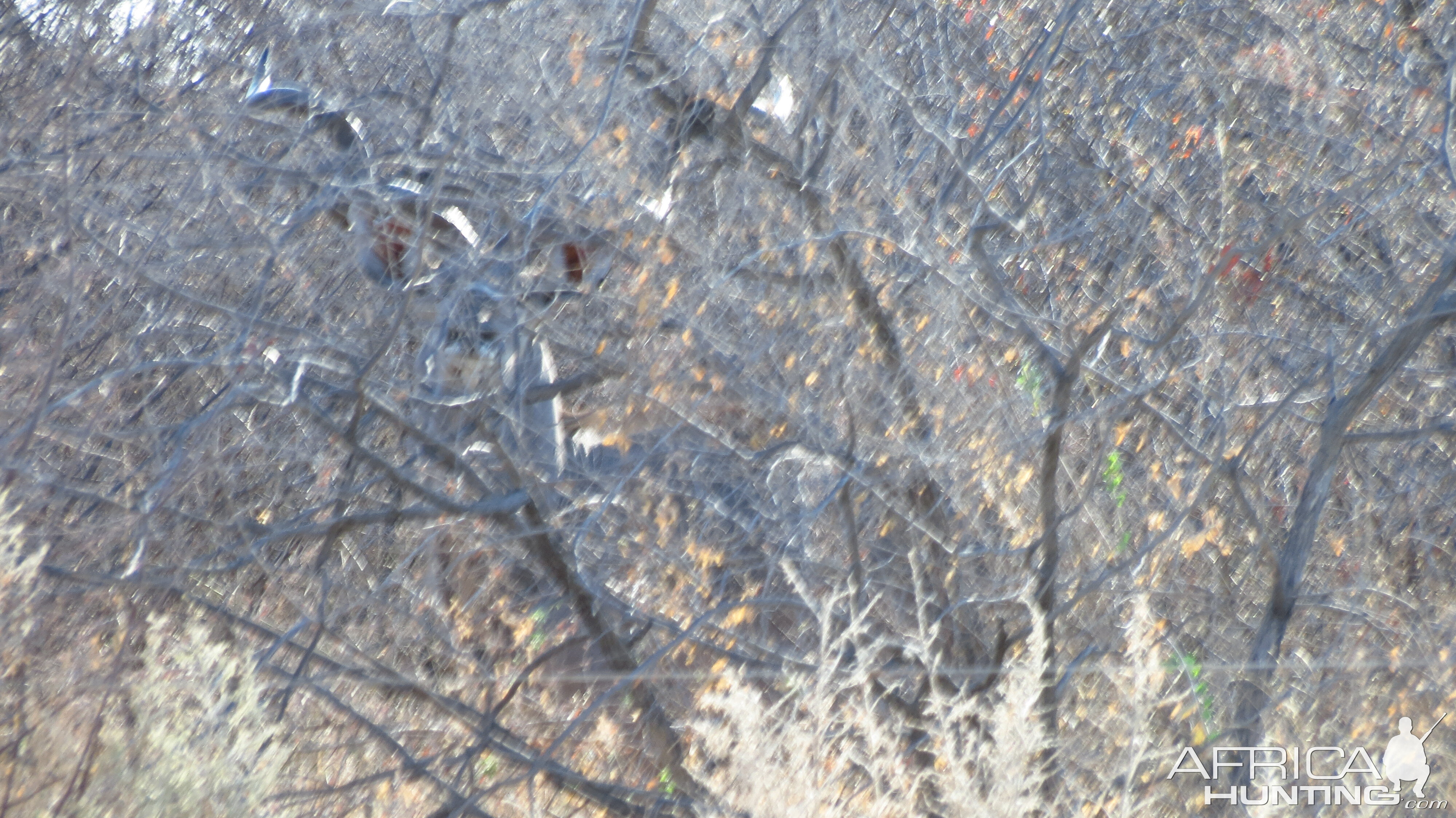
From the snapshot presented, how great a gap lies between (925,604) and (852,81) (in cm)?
194

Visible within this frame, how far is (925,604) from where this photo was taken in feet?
15.8

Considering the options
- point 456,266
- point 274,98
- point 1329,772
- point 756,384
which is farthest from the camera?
point 274,98

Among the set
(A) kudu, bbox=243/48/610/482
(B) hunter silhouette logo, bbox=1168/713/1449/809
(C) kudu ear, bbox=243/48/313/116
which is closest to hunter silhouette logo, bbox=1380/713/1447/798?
(B) hunter silhouette logo, bbox=1168/713/1449/809

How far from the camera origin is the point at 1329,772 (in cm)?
454

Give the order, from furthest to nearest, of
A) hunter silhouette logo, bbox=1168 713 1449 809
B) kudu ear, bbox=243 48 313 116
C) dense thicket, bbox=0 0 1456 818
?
kudu ear, bbox=243 48 313 116 < dense thicket, bbox=0 0 1456 818 < hunter silhouette logo, bbox=1168 713 1449 809

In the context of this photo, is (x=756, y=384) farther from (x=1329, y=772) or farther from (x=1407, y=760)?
(x=1407, y=760)

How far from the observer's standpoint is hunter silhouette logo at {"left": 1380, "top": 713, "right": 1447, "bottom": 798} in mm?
4559

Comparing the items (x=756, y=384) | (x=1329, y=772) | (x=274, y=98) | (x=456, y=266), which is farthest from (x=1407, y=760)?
(x=274, y=98)

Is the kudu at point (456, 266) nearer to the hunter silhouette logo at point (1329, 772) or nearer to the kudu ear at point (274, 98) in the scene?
the kudu ear at point (274, 98)

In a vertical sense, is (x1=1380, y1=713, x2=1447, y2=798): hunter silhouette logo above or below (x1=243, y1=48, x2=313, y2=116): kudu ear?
above

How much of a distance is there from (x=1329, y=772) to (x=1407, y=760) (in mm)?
290

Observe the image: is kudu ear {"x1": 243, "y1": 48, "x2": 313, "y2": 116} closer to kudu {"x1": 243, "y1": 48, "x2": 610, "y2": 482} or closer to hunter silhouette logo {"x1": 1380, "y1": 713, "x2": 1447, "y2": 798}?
kudu {"x1": 243, "y1": 48, "x2": 610, "y2": 482}

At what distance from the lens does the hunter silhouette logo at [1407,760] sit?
4.56 metres

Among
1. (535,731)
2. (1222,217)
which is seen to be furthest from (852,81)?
(535,731)
